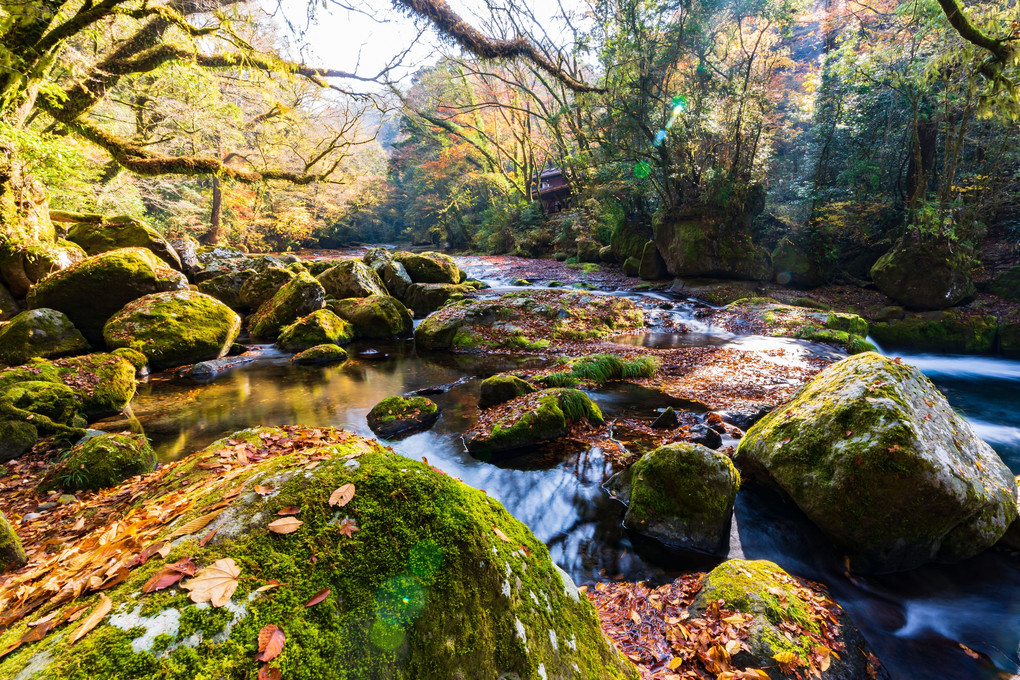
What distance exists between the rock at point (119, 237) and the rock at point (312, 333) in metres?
4.93

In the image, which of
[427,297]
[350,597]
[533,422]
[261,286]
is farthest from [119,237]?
[350,597]

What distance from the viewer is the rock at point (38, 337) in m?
7.05

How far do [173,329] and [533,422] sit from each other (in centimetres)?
806

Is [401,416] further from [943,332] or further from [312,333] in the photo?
[943,332]

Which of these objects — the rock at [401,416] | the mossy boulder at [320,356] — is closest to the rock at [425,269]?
the mossy boulder at [320,356]

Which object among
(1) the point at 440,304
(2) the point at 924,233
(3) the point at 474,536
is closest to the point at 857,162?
(2) the point at 924,233

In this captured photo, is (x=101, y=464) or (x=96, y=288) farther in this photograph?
(x=96, y=288)

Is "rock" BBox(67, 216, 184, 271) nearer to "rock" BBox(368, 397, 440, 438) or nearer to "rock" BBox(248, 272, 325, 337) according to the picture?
"rock" BBox(248, 272, 325, 337)

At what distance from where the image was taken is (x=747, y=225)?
1633cm

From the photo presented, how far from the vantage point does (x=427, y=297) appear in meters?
14.6

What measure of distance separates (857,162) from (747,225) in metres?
3.76

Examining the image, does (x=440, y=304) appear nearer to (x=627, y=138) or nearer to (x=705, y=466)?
(x=627, y=138)

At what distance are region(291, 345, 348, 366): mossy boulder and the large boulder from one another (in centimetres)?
167

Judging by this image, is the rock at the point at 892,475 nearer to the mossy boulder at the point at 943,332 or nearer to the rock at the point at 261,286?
the mossy boulder at the point at 943,332
